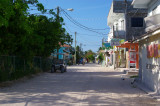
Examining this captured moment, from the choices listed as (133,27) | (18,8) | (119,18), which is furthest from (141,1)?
(119,18)

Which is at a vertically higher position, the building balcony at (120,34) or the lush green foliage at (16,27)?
the building balcony at (120,34)

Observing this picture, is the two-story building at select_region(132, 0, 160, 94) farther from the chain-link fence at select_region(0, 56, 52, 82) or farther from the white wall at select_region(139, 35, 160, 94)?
the chain-link fence at select_region(0, 56, 52, 82)

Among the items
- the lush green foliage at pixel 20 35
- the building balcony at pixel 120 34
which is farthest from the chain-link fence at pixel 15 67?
the building balcony at pixel 120 34

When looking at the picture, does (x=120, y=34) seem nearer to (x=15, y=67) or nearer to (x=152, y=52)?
(x=15, y=67)

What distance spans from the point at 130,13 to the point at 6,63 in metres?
21.6

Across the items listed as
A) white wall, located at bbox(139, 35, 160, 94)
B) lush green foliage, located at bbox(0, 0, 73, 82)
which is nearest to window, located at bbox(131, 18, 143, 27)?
lush green foliage, located at bbox(0, 0, 73, 82)

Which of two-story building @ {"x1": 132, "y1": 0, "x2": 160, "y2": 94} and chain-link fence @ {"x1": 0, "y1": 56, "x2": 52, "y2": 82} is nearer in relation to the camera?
two-story building @ {"x1": 132, "y1": 0, "x2": 160, "y2": 94}

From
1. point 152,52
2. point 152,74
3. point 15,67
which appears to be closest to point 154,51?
point 152,52

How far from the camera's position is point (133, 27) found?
100 ft

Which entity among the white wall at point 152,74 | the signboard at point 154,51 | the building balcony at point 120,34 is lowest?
the white wall at point 152,74

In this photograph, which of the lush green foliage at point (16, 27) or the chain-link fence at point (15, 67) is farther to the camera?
the chain-link fence at point (15, 67)

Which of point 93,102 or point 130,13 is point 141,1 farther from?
point 130,13

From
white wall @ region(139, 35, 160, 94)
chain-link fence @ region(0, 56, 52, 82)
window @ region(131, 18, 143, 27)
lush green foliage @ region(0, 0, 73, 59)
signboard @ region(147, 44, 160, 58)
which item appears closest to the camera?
signboard @ region(147, 44, 160, 58)

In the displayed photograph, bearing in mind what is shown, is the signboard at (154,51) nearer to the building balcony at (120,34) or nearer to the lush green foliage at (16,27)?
the lush green foliage at (16,27)
